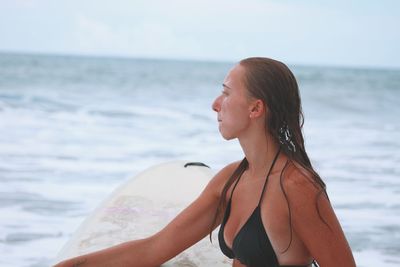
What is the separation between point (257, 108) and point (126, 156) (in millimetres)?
6035

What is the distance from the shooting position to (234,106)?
1.71m

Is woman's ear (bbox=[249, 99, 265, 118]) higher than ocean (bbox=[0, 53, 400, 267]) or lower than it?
higher

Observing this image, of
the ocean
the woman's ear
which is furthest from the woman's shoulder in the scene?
the ocean

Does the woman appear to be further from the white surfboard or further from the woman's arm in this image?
the white surfboard

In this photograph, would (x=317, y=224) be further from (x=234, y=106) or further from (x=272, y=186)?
(x=234, y=106)

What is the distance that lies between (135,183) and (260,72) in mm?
1439

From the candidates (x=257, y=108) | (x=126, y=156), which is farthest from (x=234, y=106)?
(x=126, y=156)

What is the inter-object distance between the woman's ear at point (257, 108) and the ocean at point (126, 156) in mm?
2511

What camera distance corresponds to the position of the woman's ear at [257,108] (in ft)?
5.49

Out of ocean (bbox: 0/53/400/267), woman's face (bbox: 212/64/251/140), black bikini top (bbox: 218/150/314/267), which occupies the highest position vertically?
woman's face (bbox: 212/64/251/140)

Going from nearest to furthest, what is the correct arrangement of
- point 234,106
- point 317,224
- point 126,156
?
point 317,224, point 234,106, point 126,156

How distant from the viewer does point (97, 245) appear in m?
2.28

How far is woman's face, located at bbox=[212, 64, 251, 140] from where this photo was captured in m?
1.70

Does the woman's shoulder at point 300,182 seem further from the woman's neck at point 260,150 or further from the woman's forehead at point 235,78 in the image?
the woman's forehead at point 235,78
